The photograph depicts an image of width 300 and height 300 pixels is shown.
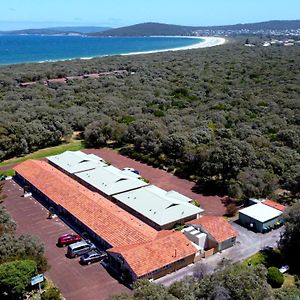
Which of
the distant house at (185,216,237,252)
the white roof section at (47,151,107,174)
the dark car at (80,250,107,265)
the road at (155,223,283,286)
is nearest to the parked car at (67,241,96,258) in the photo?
the dark car at (80,250,107,265)

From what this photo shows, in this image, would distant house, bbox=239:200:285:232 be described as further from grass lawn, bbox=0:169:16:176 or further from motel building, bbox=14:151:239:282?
grass lawn, bbox=0:169:16:176

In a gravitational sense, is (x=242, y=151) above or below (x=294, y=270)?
above

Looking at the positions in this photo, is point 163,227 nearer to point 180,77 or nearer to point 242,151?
point 242,151

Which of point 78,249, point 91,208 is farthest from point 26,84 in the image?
point 78,249

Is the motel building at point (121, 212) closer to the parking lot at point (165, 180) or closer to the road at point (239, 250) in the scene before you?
the road at point (239, 250)

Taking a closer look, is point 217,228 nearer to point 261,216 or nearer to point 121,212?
point 261,216

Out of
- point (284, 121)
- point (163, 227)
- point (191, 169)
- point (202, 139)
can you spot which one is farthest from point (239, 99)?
point (163, 227)
